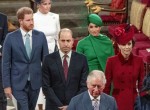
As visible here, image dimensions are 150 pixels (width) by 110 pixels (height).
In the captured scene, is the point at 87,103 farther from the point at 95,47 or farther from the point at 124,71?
the point at 95,47

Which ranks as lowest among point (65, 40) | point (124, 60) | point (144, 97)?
point (144, 97)

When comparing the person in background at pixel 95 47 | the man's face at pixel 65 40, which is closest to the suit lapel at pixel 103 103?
the man's face at pixel 65 40

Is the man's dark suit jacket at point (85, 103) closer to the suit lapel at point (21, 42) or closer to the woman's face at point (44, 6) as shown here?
the suit lapel at point (21, 42)

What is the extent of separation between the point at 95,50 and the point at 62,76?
3.60 feet

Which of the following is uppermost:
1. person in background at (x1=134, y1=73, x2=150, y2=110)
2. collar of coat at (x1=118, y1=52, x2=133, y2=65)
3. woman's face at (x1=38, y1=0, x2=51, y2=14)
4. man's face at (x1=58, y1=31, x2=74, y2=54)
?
woman's face at (x1=38, y1=0, x2=51, y2=14)

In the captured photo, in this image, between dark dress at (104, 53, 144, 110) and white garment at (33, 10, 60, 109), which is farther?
white garment at (33, 10, 60, 109)

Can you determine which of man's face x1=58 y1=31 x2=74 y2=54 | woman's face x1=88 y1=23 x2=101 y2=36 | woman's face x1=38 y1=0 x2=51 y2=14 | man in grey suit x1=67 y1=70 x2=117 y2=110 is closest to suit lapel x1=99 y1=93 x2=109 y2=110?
man in grey suit x1=67 y1=70 x2=117 y2=110

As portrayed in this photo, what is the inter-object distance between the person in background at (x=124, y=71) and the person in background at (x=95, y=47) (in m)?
0.75

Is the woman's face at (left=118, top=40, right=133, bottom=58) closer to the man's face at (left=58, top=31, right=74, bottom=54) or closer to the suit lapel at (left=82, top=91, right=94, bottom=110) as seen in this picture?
the man's face at (left=58, top=31, right=74, bottom=54)

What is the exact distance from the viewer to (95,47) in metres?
5.89

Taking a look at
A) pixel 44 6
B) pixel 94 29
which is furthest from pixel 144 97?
pixel 44 6

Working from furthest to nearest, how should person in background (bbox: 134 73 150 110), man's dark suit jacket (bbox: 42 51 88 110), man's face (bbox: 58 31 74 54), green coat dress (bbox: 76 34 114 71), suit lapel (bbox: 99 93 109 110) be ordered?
green coat dress (bbox: 76 34 114 71)
man's dark suit jacket (bbox: 42 51 88 110)
man's face (bbox: 58 31 74 54)
person in background (bbox: 134 73 150 110)
suit lapel (bbox: 99 93 109 110)

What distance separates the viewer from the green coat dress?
232 inches

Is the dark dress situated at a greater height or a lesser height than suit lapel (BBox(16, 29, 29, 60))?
lesser
